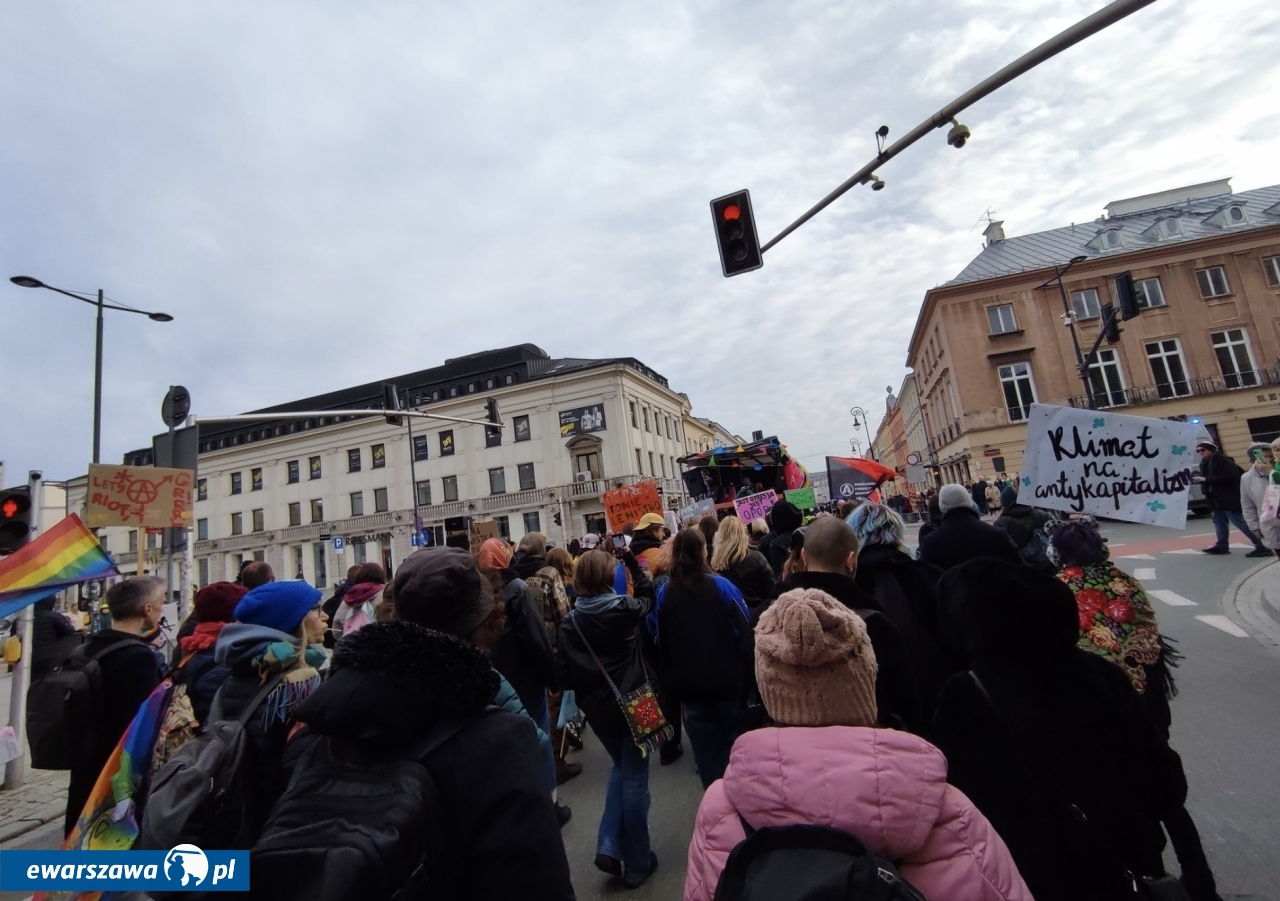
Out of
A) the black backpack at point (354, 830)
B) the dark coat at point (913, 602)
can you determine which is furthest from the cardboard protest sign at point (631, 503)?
the black backpack at point (354, 830)

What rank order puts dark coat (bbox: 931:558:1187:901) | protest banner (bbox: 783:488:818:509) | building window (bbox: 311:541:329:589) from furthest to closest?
building window (bbox: 311:541:329:589), protest banner (bbox: 783:488:818:509), dark coat (bbox: 931:558:1187:901)

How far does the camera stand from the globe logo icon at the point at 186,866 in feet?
4.41

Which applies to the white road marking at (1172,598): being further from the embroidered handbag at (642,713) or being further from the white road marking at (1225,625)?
the embroidered handbag at (642,713)

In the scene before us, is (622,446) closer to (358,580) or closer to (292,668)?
(358,580)

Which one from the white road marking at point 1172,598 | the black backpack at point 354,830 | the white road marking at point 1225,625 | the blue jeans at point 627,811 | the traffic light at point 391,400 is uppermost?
the traffic light at point 391,400

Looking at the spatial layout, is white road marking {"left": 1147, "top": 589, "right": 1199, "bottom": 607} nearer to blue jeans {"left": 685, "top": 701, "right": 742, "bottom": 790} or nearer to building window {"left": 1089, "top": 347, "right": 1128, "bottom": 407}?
blue jeans {"left": 685, "top": 701, "right": 742, "bottom": 790}

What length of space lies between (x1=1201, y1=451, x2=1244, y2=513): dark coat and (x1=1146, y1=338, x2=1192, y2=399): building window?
28.6 meters

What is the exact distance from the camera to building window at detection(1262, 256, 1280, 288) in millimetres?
34000

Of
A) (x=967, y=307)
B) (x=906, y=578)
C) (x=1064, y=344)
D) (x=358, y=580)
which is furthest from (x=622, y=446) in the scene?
(x=906, y=578)

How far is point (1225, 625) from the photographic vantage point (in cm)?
704

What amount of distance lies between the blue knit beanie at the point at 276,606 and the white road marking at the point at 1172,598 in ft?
33.1

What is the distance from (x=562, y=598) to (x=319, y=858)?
163 inches

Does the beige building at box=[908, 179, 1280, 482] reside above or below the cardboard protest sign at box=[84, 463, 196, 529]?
above

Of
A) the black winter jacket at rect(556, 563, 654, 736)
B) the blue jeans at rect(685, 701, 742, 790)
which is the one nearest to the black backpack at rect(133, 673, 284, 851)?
the black winter jacket at rect(556, 563, 654, 736)
